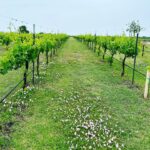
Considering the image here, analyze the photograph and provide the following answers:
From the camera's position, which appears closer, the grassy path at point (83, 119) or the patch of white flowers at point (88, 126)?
the patch of white flowers at point (88, 126)

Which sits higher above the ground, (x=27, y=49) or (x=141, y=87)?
(x=27, y=49)

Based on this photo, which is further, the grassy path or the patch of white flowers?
the grassy path

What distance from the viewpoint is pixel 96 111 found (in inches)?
468

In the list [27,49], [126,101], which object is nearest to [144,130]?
[126,101]

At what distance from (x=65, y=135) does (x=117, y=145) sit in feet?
5.48

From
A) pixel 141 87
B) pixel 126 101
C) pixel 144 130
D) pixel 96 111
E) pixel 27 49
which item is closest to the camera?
pixel 144 130

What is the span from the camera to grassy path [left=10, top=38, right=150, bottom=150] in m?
8.90

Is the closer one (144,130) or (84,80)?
(144,130)

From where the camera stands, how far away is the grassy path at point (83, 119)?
890cm

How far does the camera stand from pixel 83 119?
10.7 m

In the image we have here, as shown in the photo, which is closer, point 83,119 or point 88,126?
point 88,126

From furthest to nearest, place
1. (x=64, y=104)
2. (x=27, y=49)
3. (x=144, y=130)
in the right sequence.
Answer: (x=27, y=49)
(x=64, y=104)
(x=144, y=130)

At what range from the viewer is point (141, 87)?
17.4m

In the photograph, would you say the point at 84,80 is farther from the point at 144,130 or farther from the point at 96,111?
the point at 144,130
